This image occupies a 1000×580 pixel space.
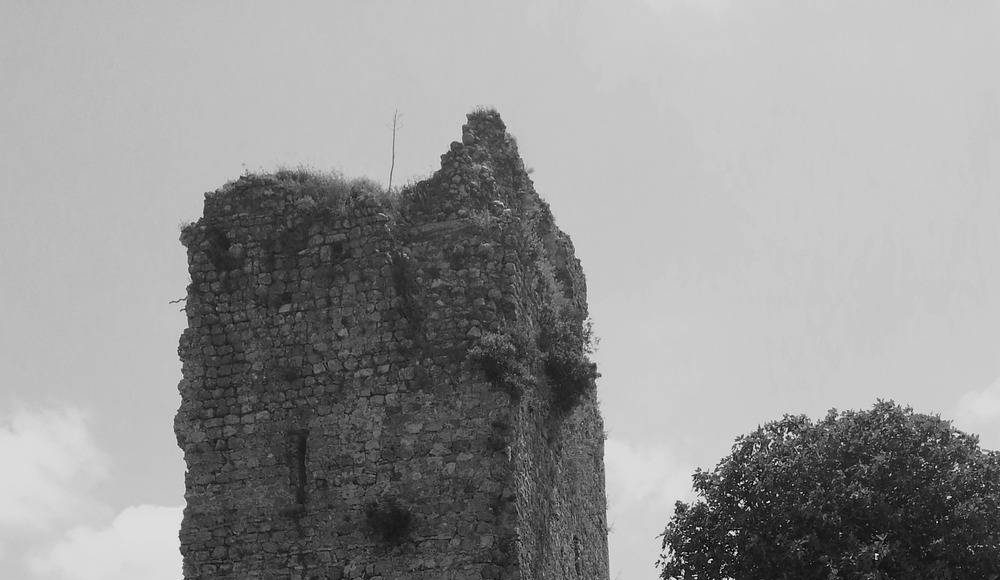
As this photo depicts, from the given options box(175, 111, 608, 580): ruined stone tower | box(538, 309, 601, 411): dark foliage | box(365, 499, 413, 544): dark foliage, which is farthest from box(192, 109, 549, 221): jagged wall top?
box(365, 499, 413, 544): dark foliage

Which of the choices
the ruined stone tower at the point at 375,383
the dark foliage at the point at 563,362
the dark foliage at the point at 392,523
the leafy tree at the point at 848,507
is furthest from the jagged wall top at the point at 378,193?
the leafy tree at the point at 848,507

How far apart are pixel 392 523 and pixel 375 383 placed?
155cm

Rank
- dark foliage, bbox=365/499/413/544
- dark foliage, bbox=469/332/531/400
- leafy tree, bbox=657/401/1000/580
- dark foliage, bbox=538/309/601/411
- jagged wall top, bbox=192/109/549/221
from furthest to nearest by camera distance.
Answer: leafy tree, bbox=657/401/1000/580, dark foliage, bbox=538/309/601/411, jagged wall top, bbox=192/109/549/221, dark foliage, bbox=469/332/531/400, dark foliage, bbox=365/499/413/544

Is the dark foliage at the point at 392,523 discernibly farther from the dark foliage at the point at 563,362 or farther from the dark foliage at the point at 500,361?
the dark foliage at the point at 563,362

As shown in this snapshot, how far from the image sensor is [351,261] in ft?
55.0

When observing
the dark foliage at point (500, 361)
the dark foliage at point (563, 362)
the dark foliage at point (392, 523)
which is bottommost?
the dark foliage at point (392, 523)

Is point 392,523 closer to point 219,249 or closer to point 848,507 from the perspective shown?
point 219,249

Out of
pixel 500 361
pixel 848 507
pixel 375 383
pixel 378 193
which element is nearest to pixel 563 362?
pixel 500 361

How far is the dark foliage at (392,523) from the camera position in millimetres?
15625

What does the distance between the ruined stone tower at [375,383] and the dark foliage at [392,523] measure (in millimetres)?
21

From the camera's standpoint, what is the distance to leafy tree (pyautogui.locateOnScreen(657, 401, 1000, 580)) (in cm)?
2069

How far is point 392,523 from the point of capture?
15633 mm

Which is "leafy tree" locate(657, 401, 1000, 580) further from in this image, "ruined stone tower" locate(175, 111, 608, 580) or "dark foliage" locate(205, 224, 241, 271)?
"dark foliage" locate(205, 224, 241, 271)

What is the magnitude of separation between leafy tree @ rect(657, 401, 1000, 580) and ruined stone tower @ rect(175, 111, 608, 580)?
474cm
